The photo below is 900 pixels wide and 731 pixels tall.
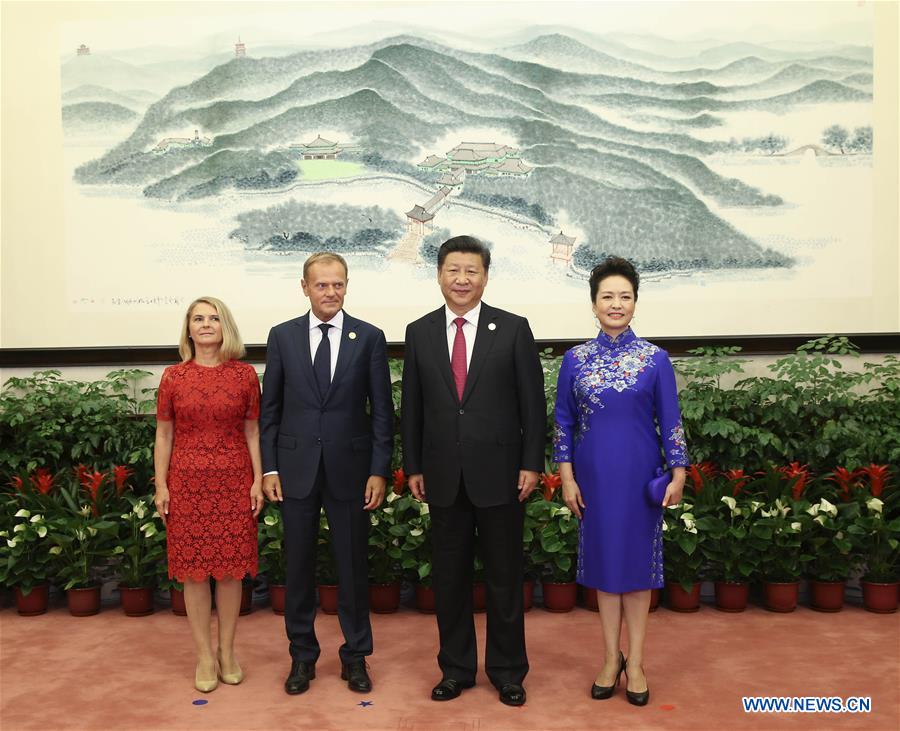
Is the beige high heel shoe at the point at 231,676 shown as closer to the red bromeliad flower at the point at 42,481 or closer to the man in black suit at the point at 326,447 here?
the man in black suit at the point at 326,447

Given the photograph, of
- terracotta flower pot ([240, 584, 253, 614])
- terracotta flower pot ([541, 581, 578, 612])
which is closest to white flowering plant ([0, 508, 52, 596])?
terracotta flower pot ([240, 584, 253, 614])

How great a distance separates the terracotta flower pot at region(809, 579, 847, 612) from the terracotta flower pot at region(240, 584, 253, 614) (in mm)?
2781

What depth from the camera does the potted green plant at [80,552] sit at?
3.98 m

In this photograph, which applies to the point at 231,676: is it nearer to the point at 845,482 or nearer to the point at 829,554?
the point at 829,554

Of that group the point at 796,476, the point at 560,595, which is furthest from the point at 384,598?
the point at 796,476

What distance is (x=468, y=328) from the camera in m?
2.98

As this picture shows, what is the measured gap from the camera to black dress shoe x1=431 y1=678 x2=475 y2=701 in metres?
2.93

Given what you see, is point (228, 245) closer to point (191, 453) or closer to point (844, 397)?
point (191, 453)

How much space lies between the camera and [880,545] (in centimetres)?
394

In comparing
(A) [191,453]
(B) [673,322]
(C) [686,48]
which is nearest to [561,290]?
(B) [673,322]

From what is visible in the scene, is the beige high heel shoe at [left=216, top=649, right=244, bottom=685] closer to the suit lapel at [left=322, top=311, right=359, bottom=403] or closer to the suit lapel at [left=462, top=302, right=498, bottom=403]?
the suit lapel at [left=322, top=311, right=359, bottom=403]

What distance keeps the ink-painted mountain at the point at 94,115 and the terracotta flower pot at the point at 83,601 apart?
112 inches

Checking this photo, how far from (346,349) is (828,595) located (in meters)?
2.65

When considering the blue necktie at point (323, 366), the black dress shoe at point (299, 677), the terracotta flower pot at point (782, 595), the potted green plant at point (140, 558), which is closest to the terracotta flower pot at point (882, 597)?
the terracotta flower pot at point (782, 595)
